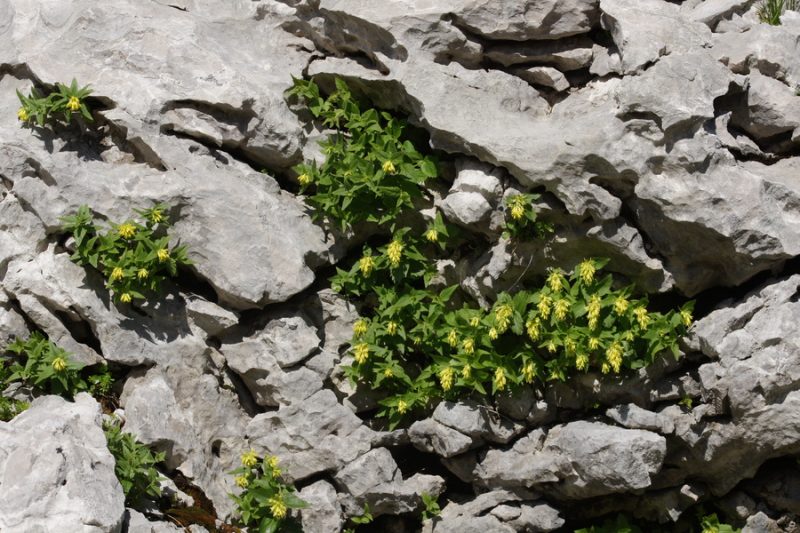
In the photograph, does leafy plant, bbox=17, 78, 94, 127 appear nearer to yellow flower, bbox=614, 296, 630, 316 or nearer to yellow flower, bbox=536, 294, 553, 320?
yellow flower, bbox=536, 294, 553, 320

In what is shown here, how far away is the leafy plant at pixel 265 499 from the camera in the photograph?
8.88m

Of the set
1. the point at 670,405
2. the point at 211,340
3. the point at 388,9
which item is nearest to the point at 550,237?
the point at 670,405

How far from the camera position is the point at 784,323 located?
8.52 metres

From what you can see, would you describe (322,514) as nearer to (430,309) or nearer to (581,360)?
(430,309)

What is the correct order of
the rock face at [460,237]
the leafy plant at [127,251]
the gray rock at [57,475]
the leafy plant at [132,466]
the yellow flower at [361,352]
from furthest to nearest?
the yellow flower at [361,352]
the leafy plant at [127,251]
the rock face at [460,237]
the leafy plant at [132,466]
the gray rock at [57,475]

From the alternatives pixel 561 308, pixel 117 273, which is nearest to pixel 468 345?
pixel 561 308

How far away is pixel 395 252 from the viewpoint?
31.1 feet

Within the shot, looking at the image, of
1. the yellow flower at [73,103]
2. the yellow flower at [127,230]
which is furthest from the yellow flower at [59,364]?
the yellow flower at [73,103]

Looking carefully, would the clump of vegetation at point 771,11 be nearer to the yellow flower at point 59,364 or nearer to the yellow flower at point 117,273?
the yellow flower at point 117,273

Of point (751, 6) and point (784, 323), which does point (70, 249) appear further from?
point (751, 6)

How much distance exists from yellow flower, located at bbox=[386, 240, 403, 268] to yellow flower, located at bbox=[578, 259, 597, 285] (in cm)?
181

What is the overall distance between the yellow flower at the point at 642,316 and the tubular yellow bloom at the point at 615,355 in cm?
30

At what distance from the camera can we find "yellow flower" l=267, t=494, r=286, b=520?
347 inches

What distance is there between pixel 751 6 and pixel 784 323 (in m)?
3.56
